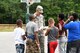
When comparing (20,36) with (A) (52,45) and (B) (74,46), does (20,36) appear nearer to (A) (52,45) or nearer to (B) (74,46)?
(A) (52,45)

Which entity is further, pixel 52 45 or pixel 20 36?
pixel 52 45

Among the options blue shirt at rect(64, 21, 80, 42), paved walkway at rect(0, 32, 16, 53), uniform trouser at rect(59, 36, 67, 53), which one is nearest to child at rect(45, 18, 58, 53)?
uniform trouser at rect(59, 36, 67, 53)

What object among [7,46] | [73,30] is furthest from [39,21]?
[7,46]

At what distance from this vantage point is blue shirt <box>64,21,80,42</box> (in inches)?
437

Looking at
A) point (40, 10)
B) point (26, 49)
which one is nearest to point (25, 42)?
point (26, 49)

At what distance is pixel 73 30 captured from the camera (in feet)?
36.6

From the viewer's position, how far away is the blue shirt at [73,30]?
437 inches

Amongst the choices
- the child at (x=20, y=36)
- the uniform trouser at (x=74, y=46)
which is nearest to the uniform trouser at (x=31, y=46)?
the child at (x=20, y=36)

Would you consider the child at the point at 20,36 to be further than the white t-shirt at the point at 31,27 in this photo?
Yes

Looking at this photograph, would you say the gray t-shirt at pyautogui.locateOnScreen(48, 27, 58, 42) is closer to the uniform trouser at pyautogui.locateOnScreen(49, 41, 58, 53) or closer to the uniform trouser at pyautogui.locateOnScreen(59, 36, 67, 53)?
the uniform trouser at pyautogui.locateOnScreen(49, 41, 58, 53)

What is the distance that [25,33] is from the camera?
39.4 ft

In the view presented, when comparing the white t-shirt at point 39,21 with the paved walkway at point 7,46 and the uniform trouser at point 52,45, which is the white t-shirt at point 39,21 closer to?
the uniform trouser at point 52,45

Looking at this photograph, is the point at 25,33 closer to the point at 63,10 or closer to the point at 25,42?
the point at 25,42

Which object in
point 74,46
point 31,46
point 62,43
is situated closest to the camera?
point 74,46
